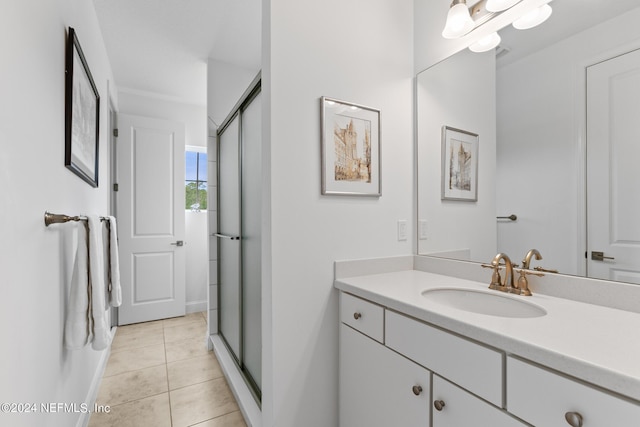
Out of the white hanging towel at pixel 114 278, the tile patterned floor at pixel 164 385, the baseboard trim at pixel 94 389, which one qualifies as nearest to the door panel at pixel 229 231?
the tile patterned floor at pixel 164 385

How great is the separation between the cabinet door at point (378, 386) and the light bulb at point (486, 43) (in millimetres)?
1421

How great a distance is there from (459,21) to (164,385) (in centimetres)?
283

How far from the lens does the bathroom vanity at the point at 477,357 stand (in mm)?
609

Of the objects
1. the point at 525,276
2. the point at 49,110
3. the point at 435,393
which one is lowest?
the point at 435,393

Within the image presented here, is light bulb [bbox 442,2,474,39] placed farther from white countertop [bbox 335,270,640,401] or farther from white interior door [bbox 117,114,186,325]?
white interior door [bbox 117,114,186,325]

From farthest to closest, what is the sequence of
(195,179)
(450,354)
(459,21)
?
(195,179)
(459,21)
(450,354)

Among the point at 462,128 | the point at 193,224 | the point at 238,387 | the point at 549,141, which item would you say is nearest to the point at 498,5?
the point at 462,128

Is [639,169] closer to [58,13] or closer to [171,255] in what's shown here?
[58,13]

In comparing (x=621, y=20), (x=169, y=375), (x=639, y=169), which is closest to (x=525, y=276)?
(x=639, y=169)

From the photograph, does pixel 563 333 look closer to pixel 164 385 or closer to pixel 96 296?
pixel 96 296

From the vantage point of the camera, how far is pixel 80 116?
1497 millimetres

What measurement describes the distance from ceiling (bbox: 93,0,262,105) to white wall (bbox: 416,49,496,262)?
142cm

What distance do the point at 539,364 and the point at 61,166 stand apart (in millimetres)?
1811

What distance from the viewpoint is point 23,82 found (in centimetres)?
87
